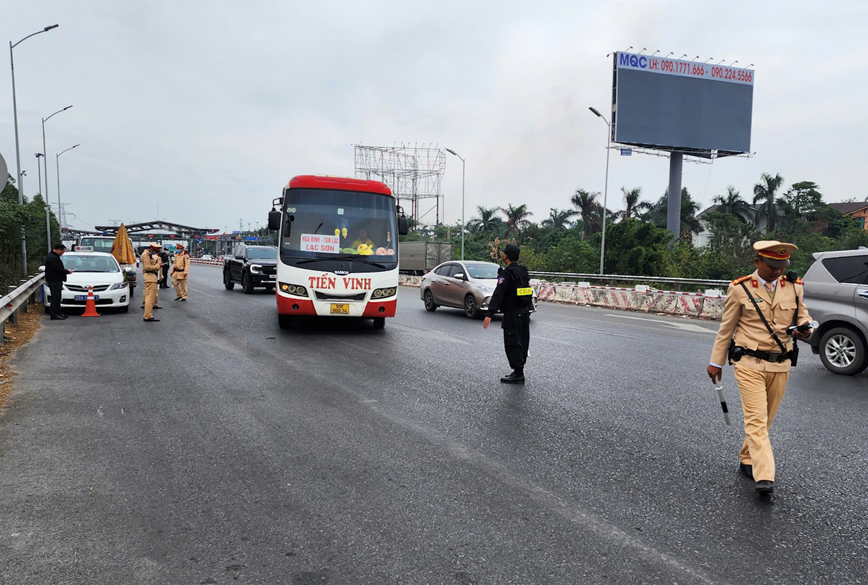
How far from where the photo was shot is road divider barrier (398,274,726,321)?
17.9 meters

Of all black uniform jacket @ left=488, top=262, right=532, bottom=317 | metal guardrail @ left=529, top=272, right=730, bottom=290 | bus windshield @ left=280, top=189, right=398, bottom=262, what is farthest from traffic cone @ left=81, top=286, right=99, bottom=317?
metal guardrail @ left=529, top=272, right=730, bottom=290

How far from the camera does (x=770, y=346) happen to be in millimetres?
4383

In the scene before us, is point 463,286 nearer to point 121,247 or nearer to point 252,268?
point 252,268

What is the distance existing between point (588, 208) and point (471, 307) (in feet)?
144

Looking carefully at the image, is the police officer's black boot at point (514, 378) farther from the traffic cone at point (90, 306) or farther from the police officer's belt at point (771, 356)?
the traffic cone at point (90, 306)

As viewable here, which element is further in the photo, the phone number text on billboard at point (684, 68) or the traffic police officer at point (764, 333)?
the phone number text on billboard at point (684, 68)

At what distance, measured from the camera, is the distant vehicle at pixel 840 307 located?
866 cm

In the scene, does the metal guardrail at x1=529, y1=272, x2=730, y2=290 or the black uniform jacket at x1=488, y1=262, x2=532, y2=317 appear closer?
the black uniform jacket at x1=488, y1=262, x2=532, y2=317

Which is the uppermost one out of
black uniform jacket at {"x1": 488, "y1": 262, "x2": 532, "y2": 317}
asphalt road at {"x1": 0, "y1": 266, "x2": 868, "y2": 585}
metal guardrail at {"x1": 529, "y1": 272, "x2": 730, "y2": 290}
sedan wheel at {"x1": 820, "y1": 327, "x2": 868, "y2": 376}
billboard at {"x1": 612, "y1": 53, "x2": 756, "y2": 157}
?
billboard at {"x1": 612, "y1": 53, "x2": 756, "y2": 157}

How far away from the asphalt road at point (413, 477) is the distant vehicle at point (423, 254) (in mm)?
36054

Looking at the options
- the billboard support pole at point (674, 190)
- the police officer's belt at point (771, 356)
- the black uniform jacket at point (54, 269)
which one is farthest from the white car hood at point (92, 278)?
the billboard support pole at point (674, 190)

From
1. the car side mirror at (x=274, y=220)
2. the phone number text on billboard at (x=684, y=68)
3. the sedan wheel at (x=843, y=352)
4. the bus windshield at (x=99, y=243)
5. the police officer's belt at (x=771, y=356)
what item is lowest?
the sedan wheel at (x=843, y=352)

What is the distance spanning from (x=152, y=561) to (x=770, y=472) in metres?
3.79

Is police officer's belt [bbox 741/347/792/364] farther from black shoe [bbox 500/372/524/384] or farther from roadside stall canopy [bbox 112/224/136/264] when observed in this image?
roadside stall canopy [bbox 112/224/136/264]
